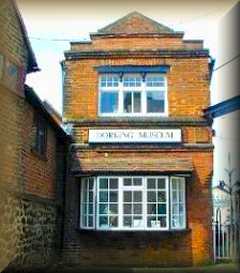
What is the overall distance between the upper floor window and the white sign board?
2.18 feet

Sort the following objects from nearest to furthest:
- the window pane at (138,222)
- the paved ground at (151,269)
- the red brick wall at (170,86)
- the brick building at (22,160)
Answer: the brick building at (22,160) → the paved ground at (151,269) → the window pane at (138,222) → the red brick wall at (170,86)

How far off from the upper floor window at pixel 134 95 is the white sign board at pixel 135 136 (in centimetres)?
66

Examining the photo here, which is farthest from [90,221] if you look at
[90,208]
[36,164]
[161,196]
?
[36,164]

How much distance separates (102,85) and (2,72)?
20.8ft

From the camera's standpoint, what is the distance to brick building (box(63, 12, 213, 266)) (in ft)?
52.5

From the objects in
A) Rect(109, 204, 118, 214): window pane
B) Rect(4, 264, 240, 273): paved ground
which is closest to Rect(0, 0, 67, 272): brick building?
Rect(4, 264, 240, 273): paved ground

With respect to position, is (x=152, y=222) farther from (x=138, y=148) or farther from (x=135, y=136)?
(x=135, y=136)

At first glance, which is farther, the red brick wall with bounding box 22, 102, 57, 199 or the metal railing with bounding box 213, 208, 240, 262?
the metal railing with bounding box 213, 208, 240, 262

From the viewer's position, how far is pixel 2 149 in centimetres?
1117

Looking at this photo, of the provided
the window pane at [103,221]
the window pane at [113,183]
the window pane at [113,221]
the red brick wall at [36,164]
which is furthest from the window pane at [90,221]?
the red brick wall at [36,164]

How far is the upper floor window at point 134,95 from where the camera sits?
674 inches

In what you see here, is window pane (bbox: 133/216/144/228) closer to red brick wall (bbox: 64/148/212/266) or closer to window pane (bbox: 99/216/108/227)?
red brick wall (bbox: 64/148/212/266)

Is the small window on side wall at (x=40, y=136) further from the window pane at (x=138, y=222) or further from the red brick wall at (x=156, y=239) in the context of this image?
the window pane at (x=138, y=222)

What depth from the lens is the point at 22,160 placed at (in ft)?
41.6
